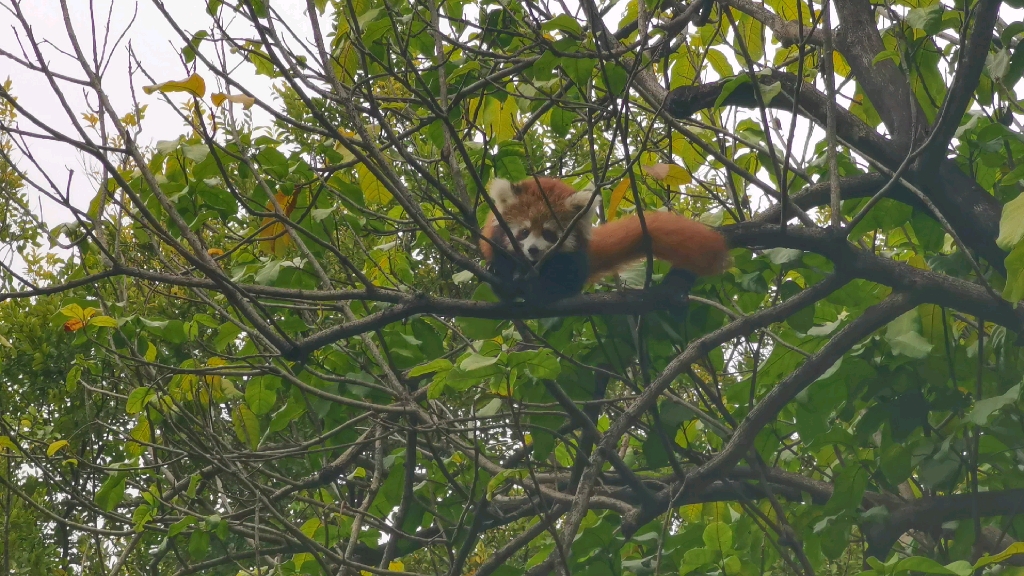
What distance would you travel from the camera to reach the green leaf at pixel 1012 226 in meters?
1.62

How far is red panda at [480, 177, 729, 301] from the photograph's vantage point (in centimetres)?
322

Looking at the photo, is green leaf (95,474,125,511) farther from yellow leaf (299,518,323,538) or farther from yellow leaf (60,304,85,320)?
yellow leaf (299,518,323,538)

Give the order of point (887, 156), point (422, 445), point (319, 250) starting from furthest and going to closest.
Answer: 1. point (422, 445)
2. point (319, 250)
3. point (887, 156)

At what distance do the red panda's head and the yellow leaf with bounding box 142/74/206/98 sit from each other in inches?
89.3

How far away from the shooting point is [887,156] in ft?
11.9

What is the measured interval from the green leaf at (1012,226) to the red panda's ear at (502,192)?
3.39 m

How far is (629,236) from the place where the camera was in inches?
159

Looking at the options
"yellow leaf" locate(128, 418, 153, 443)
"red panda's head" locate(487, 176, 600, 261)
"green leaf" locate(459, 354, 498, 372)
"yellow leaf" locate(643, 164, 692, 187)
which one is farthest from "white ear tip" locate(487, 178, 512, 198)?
"green leaf" locate(459, 354, 498, 372)

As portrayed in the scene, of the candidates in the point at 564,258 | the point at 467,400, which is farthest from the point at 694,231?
the point at 467,400

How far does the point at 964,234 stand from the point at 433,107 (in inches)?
92.3

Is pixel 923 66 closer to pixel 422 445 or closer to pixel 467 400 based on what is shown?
pixel 422 445

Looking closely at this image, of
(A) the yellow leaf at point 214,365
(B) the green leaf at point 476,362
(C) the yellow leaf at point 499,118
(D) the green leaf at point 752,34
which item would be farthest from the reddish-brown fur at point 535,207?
(B) the green leaf at point 476,362

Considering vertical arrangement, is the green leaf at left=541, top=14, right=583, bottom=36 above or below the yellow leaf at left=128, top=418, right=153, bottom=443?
above

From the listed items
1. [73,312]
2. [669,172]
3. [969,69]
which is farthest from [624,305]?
[73,312]
